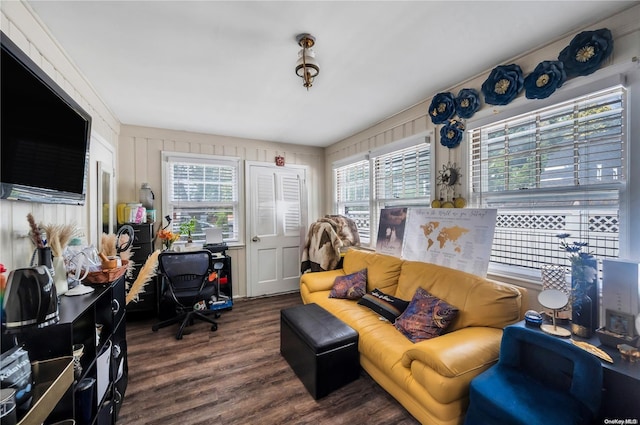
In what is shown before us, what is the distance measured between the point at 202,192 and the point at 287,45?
267 centimetres

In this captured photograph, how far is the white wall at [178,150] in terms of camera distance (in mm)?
3439

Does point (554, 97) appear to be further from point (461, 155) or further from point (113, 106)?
point (113, 106)

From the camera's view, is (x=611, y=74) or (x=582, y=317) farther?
(x=611, y=74)

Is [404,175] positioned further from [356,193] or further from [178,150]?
[178,150]

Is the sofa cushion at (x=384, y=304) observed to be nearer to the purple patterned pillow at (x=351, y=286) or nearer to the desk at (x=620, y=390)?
the purple patterned pillow at (x=351, y=286)

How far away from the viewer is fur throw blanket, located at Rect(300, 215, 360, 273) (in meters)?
3.62

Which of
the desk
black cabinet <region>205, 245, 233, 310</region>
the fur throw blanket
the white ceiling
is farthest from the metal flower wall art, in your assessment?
black cabinet <region>205, 245, 233, 310</region>

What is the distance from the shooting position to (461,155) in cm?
245

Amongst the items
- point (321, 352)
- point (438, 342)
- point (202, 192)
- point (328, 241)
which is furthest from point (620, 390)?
point (202, 192)

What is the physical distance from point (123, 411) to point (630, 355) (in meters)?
2.96

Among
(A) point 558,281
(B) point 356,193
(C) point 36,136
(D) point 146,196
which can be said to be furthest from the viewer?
(B) point 356,193

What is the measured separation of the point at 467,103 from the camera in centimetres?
230

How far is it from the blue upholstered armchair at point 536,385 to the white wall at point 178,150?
135 inches

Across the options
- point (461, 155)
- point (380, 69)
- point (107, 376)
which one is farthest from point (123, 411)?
point (461, 155)
